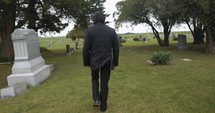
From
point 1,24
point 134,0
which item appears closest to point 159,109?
point 1,24

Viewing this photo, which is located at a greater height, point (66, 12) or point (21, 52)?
point (66, 12)

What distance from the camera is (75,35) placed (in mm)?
38969

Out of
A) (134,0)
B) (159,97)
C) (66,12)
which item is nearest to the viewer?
(159,97)

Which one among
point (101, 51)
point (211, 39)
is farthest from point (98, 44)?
point (211, 39)

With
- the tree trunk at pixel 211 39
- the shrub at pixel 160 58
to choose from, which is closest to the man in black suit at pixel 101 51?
the shrub at pixel 160 58

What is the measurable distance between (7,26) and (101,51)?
14247 millimetres

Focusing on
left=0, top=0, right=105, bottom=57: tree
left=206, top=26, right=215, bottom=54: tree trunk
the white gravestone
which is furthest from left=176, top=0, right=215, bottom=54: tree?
the white gravestone

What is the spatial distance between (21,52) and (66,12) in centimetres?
917

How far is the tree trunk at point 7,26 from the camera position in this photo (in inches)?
676

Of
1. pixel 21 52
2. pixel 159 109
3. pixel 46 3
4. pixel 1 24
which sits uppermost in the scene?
pixel 46 3

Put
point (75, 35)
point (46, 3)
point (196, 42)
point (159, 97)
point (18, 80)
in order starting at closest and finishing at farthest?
1. point (159, 97)
2. point (18, 80)
3. point (46, 3)
4. point (196, 42)
5. point (75, 35)

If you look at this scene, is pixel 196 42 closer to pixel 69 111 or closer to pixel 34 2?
pixel 34 2

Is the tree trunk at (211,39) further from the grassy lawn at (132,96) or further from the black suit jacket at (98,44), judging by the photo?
the black suit jacket at (98,44)

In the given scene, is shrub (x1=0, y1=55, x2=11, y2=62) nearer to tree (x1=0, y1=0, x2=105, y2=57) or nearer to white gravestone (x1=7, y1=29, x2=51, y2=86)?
tree (x1=0, y1=0, x2=105, y2=57)
